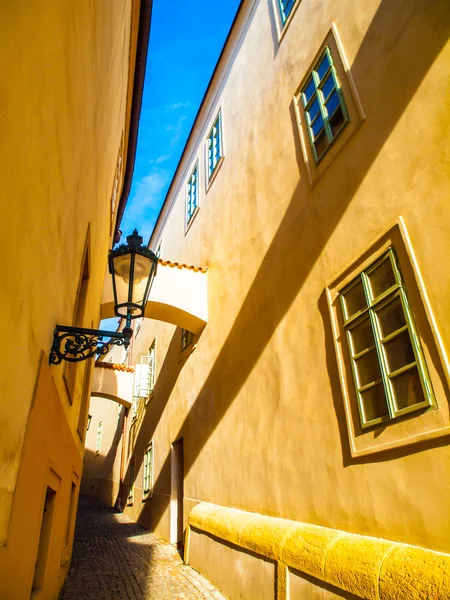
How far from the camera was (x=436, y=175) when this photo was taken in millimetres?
3336

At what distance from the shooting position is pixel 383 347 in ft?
11.8

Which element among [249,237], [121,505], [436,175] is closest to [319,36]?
[249,237]

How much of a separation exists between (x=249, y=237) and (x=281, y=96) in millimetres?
2244

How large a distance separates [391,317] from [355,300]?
0.58 m

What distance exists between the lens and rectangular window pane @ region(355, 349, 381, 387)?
370cm

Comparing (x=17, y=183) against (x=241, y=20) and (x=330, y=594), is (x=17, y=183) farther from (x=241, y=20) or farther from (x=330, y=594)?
A: (x=241, y=20)

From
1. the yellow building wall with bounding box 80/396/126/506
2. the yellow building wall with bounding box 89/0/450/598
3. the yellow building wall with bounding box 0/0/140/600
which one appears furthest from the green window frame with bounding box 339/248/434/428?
the yellow building wall with bounding box 80/396/126/506

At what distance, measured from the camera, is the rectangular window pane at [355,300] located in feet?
13.1

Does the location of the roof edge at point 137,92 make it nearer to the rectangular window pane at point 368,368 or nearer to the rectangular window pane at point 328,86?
the rectangular window pane at point 328,86

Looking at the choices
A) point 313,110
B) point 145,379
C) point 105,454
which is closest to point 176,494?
point 145,379

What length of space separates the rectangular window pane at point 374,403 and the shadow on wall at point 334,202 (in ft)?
1.06

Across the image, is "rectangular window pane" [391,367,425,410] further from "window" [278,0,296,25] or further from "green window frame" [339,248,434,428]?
"window" [278,0,296,25]

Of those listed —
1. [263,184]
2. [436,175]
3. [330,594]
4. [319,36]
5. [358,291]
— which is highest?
[319,36]

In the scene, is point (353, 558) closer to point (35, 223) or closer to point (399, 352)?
point (399, 352)
